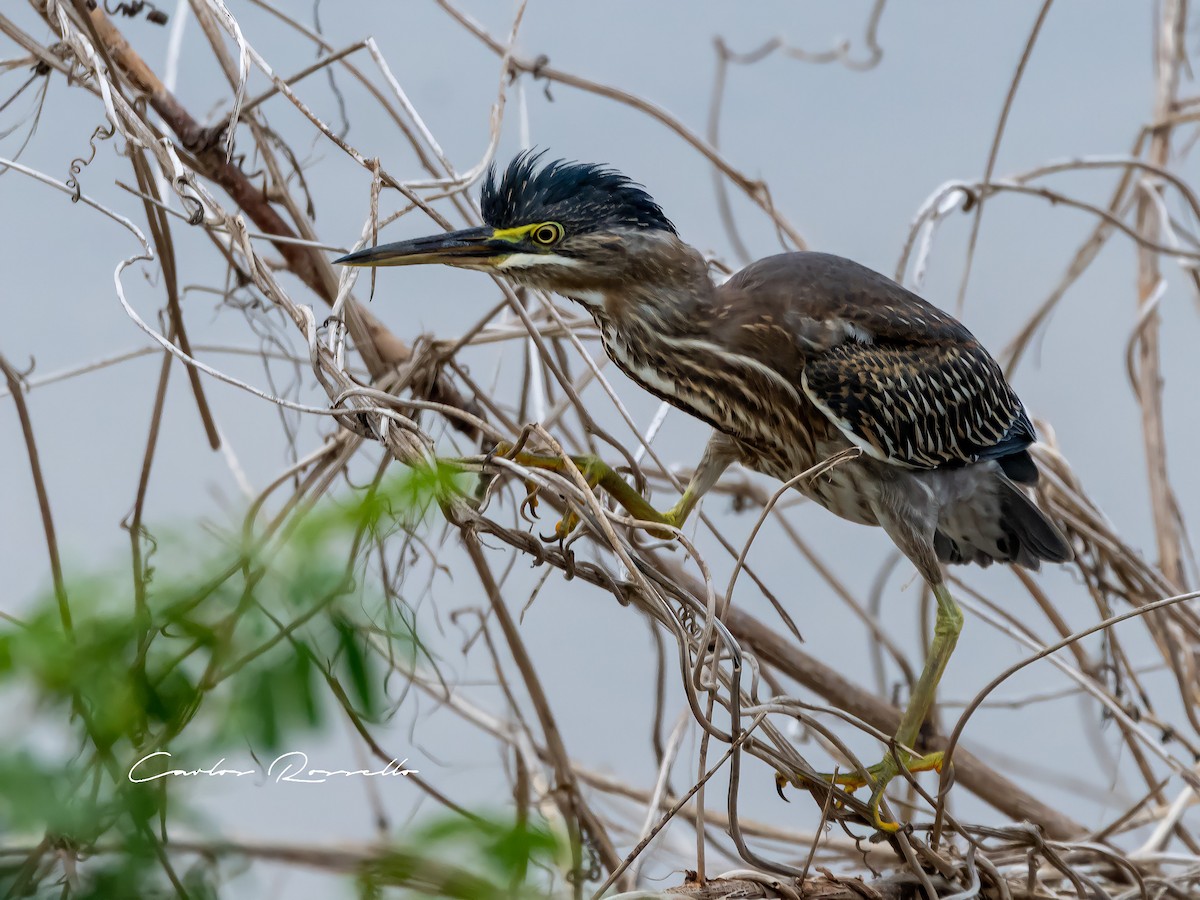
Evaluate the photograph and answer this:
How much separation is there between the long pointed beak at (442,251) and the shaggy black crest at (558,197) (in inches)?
1.6

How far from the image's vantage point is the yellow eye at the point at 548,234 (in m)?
1.42

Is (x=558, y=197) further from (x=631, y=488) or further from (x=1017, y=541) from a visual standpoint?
(x=1017, y=541)

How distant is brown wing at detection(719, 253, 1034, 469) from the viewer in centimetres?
157

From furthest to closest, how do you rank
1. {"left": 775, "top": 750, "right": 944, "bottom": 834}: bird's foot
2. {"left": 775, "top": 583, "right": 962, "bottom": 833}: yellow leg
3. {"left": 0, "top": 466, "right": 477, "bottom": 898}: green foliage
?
{"left": 775, "top": 583, "right": 962, "bottom": 833}: yellow leg → {"left": 775, "top": 750, "right": 944, "bottom": 834}: bird's foot → {"left": 0, "top": 466, "right": 477, "bottom": 898}: green foliage

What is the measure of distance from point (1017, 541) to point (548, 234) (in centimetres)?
87

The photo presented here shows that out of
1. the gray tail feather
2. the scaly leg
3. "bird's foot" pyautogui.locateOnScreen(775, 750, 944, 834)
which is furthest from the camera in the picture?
the gray tail feather

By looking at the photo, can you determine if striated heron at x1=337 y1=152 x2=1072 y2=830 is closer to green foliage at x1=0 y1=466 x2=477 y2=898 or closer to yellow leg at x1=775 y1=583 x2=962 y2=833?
yellow leg at x1=775 y1=583 x2=962 y2=833

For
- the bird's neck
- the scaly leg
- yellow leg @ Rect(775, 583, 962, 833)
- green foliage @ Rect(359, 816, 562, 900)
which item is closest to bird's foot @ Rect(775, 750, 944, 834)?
yellow leg @ Rect(775, 583, 962, 833)

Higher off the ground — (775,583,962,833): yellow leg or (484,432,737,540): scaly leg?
(484,432,737,540): scaly leg

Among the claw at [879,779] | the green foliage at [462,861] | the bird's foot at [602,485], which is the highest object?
the bird's foot at [602,485]

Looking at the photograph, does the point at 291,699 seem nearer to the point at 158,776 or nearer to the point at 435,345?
the point at 158,776

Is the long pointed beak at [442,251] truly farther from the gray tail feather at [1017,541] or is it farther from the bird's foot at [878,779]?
the gray tail feather at [1017,541]

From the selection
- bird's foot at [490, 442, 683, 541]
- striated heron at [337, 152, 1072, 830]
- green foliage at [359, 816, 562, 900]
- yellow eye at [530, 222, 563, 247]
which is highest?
yellow eye at [530, 222, 563, 247]

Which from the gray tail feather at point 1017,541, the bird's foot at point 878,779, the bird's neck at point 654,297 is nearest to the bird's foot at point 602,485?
the bird's neck at point 654,297
